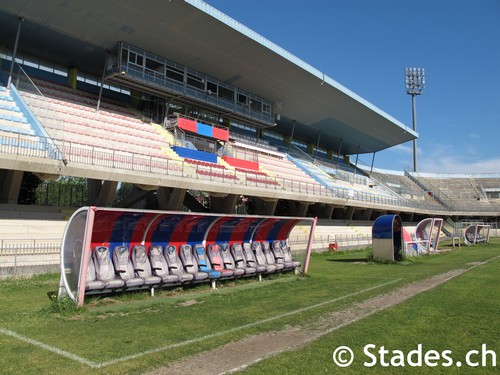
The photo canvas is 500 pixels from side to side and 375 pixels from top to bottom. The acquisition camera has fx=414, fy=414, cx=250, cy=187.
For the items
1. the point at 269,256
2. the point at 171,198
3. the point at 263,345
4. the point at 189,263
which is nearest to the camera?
the point at 263,345

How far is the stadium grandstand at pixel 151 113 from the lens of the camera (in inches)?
816

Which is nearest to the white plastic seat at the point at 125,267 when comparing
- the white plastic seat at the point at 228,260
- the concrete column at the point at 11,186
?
the white plastic seat at the point at 228,260

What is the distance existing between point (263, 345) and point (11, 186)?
58.4ft

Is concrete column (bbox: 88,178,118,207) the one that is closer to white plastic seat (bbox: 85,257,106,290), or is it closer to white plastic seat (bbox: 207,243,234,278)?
white plastic seat (bbox: 207,243,234,278)

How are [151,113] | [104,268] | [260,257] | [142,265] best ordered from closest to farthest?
[104,268], [142,265], [260,257], [151,113]

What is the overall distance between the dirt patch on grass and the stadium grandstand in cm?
1355

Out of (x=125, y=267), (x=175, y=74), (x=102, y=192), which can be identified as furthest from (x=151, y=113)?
(x=125, y=267)

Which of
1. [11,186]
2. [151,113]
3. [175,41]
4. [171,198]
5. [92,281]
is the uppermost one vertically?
[175,41]

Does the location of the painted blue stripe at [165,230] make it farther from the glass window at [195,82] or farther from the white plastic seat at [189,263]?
the glass window at [195,82]

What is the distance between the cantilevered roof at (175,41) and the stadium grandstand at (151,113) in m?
0.11

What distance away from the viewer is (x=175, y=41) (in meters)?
30.2

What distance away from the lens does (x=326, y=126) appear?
52.0m

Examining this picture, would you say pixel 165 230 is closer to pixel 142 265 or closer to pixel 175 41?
pixel 142 265

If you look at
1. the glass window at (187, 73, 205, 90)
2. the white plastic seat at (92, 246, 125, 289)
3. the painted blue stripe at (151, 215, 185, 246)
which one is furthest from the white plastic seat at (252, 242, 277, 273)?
the glass window at (187, 73, 205, 90)
